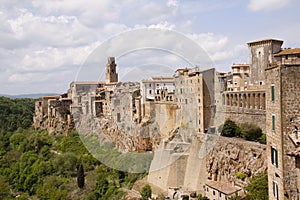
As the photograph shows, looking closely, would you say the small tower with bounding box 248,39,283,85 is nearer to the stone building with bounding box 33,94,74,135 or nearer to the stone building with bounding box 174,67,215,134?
the stone building with bounding box 174,67,215,134

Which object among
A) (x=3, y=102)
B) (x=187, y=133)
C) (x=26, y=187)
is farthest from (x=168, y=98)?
(x=3, y=102)

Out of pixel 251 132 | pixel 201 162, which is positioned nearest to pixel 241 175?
pixel 201 162

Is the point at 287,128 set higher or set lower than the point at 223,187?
higher

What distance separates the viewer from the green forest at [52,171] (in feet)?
47.1

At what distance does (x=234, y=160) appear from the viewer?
10.0 meters

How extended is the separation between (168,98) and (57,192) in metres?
7.05

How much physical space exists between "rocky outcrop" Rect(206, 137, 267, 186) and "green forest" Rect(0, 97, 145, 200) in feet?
13.2

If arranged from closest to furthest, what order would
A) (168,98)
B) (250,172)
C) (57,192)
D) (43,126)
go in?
(250,172) < (168,98) < (57,192) < (43,126)

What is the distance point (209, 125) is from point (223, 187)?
2689 millimetres

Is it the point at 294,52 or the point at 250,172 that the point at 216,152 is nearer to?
the point at 250,172

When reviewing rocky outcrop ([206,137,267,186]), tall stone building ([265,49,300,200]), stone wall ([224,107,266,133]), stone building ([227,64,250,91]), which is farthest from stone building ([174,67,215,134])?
stone building ([227,64,250,91])

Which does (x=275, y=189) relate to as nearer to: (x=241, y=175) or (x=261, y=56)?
(x=241, y=175)

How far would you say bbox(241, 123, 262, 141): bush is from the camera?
11.2 metres

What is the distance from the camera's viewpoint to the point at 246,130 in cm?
1180
